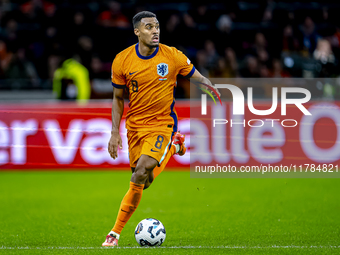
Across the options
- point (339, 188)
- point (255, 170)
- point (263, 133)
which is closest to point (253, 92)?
point (263, 133)

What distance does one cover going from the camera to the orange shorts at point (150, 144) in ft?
19.4

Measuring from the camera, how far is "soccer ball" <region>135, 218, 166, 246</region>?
5789 millimetres

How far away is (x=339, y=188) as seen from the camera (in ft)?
33.1

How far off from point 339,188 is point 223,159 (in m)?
2.61

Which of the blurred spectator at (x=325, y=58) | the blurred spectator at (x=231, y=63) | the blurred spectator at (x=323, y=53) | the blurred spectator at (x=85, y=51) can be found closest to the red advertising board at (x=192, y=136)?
the blurred spectator at (x=325, y=58)

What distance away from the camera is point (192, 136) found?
1184 cm

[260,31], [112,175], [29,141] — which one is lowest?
[112,175]

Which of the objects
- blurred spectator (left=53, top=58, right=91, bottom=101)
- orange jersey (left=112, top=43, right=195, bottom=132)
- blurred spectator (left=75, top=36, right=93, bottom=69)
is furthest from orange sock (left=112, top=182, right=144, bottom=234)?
blurred spectator (left=75, top=36, right=93, bottom=69)

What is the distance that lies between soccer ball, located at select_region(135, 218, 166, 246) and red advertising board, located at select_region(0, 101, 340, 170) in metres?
5.99

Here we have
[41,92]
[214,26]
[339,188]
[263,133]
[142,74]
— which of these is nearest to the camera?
[142,74]

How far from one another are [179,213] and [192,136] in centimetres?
395

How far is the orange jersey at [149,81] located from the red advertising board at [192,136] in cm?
565

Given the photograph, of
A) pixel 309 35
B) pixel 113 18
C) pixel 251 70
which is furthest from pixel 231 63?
pixel 113 18

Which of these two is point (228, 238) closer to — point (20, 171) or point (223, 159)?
point (223, 159)
